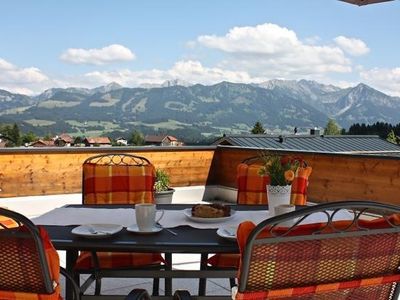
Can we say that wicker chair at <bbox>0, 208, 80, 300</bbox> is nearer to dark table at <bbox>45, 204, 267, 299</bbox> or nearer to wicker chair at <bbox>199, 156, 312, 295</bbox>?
dark table at <bbox>45, 204, 267, 299</bbox>

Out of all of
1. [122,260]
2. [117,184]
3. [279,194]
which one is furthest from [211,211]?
[117,184]

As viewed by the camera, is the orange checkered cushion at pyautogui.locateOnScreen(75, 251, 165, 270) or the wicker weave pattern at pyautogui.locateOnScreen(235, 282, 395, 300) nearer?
the wicker weave pattern at pyautogui.locateOnScreen(235, 282, 395, 300)

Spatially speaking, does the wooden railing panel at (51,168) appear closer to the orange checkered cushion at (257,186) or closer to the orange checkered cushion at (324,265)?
the orange checkered cushion at (257,186)

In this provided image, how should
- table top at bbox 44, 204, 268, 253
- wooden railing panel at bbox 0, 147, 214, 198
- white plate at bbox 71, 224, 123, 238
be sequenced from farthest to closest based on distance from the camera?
wooden railing panel at bbox 0, 147, 214, 198 < white plate at bbox 71, 224, 123, 238 < table top at bbox 44, 204, 268, 253

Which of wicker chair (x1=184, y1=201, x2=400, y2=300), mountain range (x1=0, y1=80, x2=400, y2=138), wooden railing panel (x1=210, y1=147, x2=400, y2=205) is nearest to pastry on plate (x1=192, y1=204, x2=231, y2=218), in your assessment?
wicker chair (x1=184, y1=201, x2=400, y2=300)

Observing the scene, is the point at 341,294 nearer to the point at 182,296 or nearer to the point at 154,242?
the point at 182,296

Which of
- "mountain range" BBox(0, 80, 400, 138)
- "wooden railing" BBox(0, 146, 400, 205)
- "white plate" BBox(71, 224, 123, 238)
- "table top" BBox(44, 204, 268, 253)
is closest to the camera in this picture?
"table top" BBox(44, 204, 268, 253)

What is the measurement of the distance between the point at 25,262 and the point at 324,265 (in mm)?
753

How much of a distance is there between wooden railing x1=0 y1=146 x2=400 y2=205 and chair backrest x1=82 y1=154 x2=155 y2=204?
10.1 ft

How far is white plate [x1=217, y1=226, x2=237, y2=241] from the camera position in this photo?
1769 millimetres

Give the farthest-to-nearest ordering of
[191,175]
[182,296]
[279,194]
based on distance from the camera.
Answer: [191,175] < [279,194] < [182,296]

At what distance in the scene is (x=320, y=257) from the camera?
124 cm

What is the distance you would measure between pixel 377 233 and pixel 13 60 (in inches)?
1822

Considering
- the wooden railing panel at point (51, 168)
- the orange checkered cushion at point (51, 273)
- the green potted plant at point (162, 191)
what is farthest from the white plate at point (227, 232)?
the wooden railing panel at point (51, 168)
